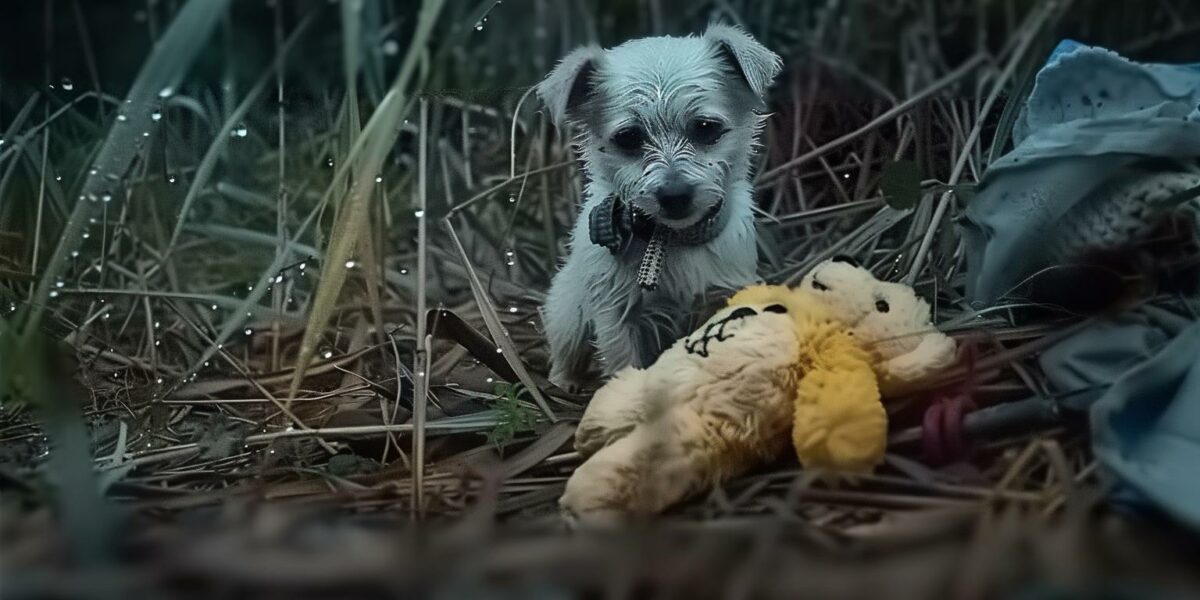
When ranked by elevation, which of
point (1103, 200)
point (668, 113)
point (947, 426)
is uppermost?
point (668, 113)

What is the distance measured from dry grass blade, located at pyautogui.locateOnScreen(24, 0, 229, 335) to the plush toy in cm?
45

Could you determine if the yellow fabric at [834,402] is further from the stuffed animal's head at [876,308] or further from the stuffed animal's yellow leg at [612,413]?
the stuffed animal's yellow leg at [612,413]

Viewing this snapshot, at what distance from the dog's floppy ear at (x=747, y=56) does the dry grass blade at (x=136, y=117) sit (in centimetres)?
44

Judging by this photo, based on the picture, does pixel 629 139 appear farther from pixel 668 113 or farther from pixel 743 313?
pixel 743 313

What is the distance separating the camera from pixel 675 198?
3.22ft

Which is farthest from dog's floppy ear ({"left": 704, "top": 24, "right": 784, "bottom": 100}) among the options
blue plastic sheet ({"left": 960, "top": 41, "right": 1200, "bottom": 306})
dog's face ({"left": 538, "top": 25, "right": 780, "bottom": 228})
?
blue plastic sheet ({"left": 960, "top": 41, "right": 1200, "bottom": 306})

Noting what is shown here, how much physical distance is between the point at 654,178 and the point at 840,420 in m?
0.28

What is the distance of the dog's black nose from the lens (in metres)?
0.97

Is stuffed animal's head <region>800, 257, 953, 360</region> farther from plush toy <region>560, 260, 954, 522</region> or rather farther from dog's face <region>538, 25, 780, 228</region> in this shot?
dog's face <region>538, 25, 780, 228</region>

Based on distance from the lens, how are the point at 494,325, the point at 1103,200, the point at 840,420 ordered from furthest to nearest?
the point at 494,325 → the point at 1103,200 → the point at 840,420

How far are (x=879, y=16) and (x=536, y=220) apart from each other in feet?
1.41

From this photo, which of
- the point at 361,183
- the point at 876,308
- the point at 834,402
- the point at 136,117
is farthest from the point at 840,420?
the point at 136,117

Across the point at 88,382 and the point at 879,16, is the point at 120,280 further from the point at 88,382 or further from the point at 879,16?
the point at 879,16

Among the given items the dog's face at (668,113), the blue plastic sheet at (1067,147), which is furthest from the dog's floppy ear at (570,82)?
the blue plastic sheet at (1067,147)
